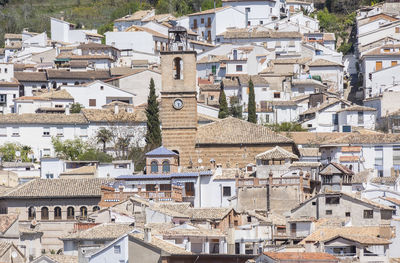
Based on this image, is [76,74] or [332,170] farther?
[76,74]

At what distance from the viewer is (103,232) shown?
56.4m

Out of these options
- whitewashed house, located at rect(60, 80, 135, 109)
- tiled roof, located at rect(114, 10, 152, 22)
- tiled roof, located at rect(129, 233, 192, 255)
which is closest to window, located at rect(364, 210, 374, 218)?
tiled roof, located at rect(129, 233, 192, 255)

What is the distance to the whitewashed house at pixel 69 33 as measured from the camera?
126 metres

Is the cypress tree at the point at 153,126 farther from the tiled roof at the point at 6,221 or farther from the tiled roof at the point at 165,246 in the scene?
the tiled roof at the point at 165,246

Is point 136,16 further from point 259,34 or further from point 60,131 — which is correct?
point 60,131

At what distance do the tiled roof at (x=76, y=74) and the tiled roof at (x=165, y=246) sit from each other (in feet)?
190

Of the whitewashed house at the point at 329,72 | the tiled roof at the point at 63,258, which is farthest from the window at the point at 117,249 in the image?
the whitewashed house at the point at 329,72

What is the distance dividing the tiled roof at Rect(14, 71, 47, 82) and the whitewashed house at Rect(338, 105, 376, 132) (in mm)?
27568

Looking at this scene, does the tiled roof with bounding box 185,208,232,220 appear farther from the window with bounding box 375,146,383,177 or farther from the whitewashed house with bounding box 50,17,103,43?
the whitewashed house with bounding box 50,17,103,43

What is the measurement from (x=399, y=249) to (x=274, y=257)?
700 cm

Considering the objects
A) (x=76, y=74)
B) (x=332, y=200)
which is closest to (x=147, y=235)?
(x=332, y=200)

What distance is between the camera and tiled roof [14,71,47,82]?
10839cm

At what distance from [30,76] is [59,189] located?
41468 millimetres

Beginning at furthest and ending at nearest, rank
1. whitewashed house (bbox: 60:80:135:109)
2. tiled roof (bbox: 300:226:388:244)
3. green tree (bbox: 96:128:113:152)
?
whitewashed house (bbox: 60:80:135:109), green tree (bbox: 96:128:113:152), tiled roof (bbox: 300:226:388:244)
